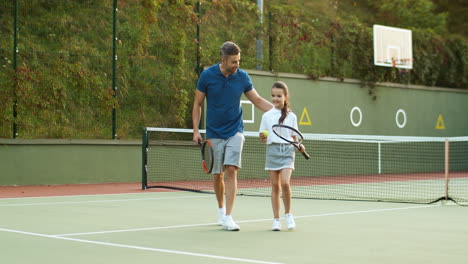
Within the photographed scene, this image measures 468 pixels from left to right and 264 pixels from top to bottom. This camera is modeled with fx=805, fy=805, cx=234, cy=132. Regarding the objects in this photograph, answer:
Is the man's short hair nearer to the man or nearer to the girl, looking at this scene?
the man

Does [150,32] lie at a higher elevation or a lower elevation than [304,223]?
higher

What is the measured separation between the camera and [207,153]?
7.26 m

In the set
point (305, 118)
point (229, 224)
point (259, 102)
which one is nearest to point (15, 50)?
point (305, 118)

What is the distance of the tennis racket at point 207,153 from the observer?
7.20 metres

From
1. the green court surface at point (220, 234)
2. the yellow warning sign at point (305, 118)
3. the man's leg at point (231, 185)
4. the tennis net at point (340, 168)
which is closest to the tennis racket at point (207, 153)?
the man's leg at point (231, 185)

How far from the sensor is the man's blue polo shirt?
23.6 ft

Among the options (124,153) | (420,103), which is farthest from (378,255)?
(420,103)

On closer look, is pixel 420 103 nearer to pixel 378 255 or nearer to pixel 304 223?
pixel 304 223

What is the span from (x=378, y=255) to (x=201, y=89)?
8.12 ft

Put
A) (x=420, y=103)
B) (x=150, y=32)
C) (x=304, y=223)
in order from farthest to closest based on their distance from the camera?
(x=420, y=103) → (x=150, y=32) → (x=304, y=223)

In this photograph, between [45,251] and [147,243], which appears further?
[147,243]

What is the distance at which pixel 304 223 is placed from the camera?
25.9 ft

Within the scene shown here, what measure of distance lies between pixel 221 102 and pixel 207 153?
48 centimetres

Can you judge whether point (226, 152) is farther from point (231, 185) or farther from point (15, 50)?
point (15, 50)
